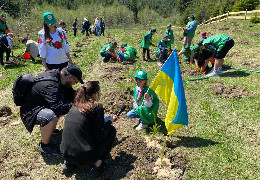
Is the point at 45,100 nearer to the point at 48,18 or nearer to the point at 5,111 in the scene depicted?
the point at 48,18

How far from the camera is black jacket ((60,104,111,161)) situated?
3.18 metres

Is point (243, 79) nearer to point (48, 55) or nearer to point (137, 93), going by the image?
point (137, 93)

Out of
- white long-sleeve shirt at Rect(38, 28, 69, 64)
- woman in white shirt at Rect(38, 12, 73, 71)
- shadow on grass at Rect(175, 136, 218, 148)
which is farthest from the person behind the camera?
white long-sleeve shirt at Rect(38, 28, 69, 64)

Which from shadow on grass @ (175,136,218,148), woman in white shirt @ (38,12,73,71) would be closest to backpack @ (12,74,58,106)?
woman in white shirt @ (38,12,73,71)

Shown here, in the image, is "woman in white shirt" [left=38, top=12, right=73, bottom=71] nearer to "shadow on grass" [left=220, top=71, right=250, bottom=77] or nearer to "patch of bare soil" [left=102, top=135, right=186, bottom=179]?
"patch of bare soil" [left=102, top=135, right=186, bottom=179]

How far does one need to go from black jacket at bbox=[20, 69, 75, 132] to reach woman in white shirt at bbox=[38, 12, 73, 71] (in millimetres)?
1108

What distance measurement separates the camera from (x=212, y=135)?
4.70 metres

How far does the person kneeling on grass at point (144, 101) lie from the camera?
179 inches

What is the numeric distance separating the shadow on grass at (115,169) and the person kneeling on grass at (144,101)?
975mm

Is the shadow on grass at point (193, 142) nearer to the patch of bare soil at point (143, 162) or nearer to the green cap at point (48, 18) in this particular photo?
the patch of bare soil at point (143, 162)

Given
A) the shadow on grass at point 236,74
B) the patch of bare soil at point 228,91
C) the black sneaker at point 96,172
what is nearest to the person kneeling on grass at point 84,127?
the black sneaker at point 96,172

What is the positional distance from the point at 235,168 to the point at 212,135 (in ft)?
3.33

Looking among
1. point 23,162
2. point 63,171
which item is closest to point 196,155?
point 63,171

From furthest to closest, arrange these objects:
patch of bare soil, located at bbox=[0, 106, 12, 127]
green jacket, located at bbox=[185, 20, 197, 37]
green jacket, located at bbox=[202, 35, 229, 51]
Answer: green jacket, located at bbox=[185, 20, 197, 37] < green jacket, located at bbox=[202, 35, 229, 51] < patch of bare soil, located at bbox=[0, 106, 12, 127]
